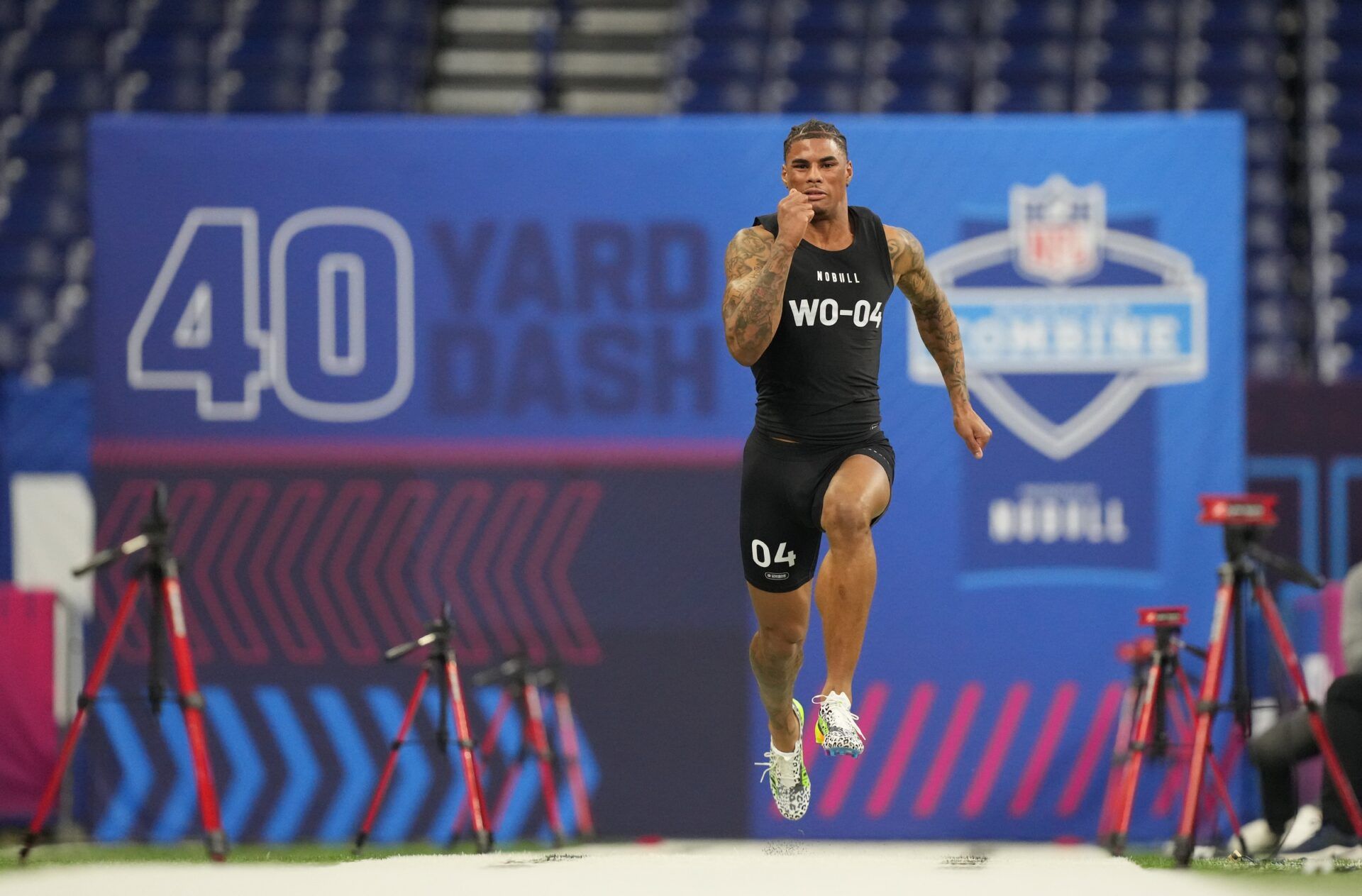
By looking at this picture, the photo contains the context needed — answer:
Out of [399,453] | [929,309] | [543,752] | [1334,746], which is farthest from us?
[399,453]

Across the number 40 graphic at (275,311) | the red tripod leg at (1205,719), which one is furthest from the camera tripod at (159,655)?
the red tripod leg at (1205,719)

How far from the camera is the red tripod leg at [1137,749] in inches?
300

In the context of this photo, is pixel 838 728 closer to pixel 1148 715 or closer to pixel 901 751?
pixel 1148 715

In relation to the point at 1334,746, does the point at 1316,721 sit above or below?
above

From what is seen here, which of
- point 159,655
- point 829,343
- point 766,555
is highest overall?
point 829,343

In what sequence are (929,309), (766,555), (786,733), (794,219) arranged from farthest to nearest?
(786,733) < (929,309) < (766,555) < (794,219)

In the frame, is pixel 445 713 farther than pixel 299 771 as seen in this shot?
No

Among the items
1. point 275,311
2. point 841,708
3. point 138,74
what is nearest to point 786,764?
point 841,708

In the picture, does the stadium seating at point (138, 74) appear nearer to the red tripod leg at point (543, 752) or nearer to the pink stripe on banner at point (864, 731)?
the red tripod leg at point (543, 752)

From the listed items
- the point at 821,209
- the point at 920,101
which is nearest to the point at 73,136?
the point at 920,101

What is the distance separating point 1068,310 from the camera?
28.7ft

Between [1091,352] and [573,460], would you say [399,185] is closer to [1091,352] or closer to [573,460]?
[573,460]

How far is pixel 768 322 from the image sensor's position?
5.43 m

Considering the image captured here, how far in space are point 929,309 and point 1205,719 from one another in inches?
79.7
